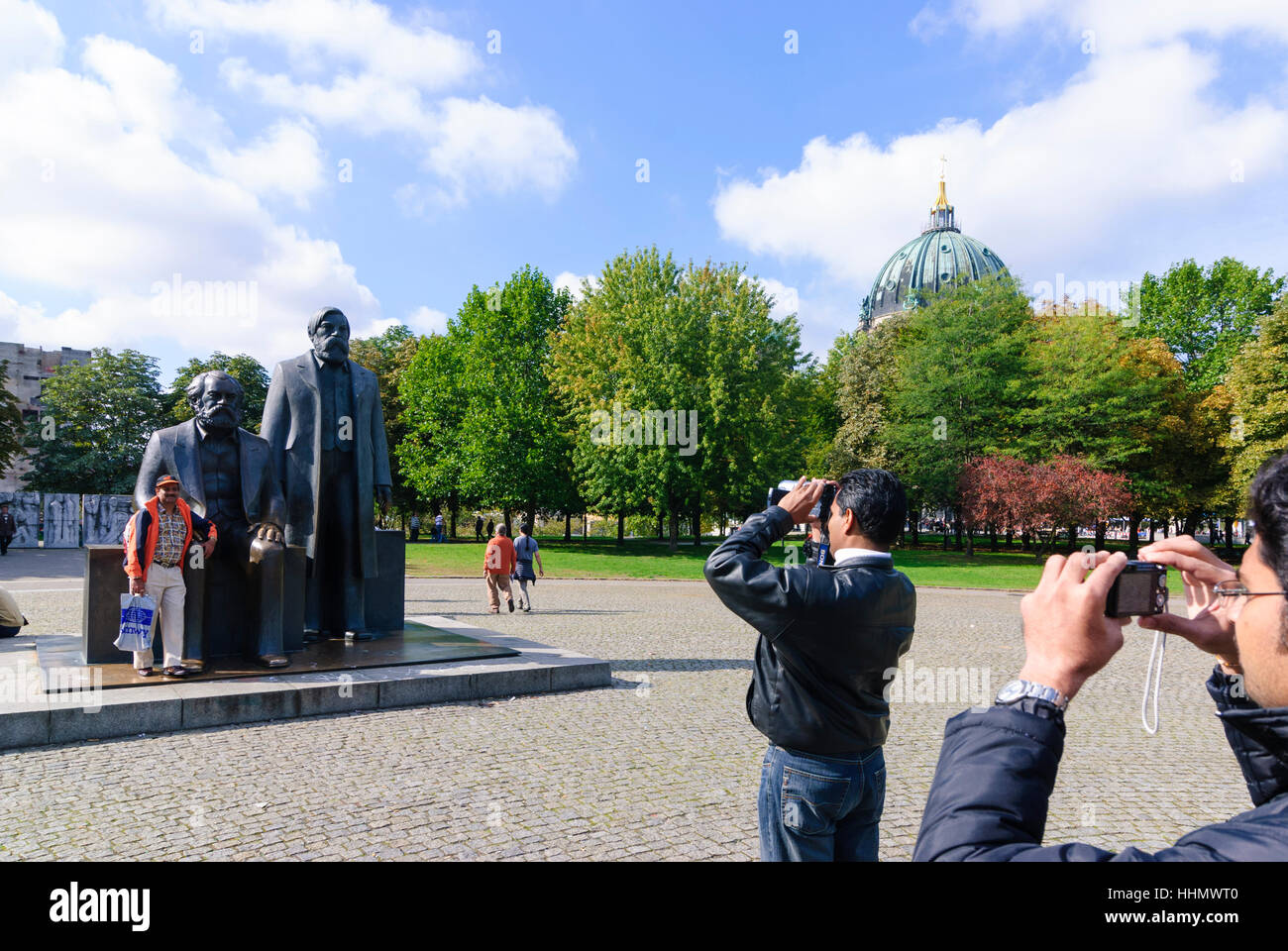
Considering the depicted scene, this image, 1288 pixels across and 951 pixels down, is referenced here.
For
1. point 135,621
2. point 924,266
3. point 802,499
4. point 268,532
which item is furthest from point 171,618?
point 924,266

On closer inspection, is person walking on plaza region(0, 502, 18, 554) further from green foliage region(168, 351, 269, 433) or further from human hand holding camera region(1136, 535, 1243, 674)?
human hand holding camera region(1136, 535, 1243, 674)

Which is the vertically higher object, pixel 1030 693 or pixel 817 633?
pixel 1030 693

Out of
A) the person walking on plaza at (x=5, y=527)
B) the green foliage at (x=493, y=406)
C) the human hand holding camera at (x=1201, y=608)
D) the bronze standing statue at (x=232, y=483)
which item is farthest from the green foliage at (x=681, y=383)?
the human hand holding camera at (x=1201, y=608)

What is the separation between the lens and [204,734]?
22.5ft

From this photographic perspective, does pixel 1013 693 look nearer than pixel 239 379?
Yes

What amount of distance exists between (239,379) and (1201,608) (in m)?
54.2

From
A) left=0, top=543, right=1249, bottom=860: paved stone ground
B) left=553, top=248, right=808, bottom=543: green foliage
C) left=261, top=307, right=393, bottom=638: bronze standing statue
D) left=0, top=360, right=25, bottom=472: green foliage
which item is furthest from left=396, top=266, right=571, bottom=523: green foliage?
left=0, top=543, right=1249, bottom=860: paved stone ground

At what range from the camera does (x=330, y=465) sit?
9672 mm

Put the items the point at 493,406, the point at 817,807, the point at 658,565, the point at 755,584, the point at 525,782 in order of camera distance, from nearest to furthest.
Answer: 1. the point at 755,584
2. the point at 817,807
3. the point at 525,782
4. the point at 658,565
5. the point at 493,406

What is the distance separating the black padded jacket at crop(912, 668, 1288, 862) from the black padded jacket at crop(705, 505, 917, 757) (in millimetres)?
1228

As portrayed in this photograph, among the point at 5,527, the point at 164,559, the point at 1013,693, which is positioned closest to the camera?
the point at 1013,693

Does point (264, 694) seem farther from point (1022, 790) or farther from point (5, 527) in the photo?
point (5, 527)

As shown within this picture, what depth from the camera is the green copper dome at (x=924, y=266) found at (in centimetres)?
10450

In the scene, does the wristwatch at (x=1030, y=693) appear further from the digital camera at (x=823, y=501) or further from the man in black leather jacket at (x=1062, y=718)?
the digital camera at (x=823, y=501)
